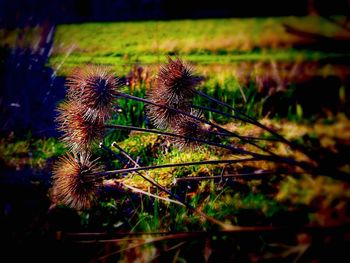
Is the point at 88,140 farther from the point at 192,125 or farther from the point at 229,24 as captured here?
the point at 229,24

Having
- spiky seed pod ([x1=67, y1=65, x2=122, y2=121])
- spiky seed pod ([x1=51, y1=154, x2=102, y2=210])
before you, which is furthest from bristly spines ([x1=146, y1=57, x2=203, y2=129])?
spiky seed pod ([x1=51, y1=154, x2=102, y2=210])

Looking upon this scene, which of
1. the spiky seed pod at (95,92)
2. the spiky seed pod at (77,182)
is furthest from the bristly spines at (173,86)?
the spiky seed pod at (77,182)

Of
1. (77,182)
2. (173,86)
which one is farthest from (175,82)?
(77,182)

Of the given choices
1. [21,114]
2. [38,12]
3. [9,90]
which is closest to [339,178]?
[21,114]

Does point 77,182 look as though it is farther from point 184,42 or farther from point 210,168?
point 184,42

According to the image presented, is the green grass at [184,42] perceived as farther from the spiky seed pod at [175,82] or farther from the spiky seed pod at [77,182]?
the spiky seed pod at [77,182]

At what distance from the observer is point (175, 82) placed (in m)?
1.35

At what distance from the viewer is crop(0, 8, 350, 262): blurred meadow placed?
76cm

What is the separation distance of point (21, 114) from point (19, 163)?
2.70 ft

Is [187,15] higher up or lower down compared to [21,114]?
higher up

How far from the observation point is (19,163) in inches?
104

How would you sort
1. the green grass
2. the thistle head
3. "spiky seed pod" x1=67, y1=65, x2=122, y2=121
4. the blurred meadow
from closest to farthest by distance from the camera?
the blurred meadow → "spiky seed pod" x1=67, y1=65, x2=122, y2=121 → the thistle head → the green grass

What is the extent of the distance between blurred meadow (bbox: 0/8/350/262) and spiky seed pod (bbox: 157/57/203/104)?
24 centimetres

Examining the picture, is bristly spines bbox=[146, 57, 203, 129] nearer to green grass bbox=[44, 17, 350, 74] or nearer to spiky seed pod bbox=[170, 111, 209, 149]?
spiky seed pod bbox=[170, 111, 209, 149]
